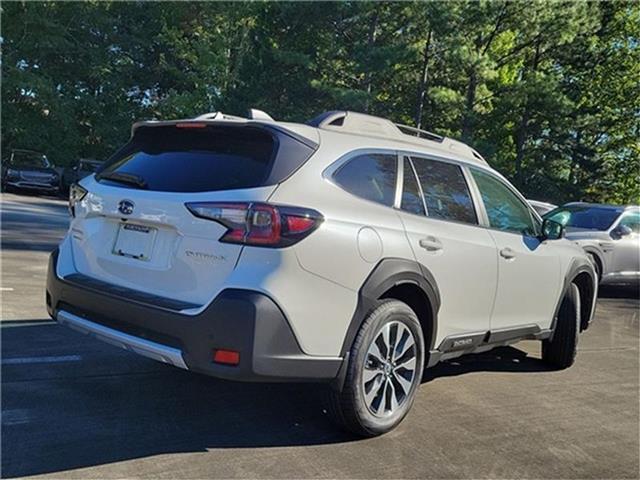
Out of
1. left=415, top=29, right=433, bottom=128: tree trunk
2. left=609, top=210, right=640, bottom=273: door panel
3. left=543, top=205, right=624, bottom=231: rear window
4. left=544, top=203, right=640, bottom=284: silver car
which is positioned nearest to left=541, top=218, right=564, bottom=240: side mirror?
left=544, top=203, right=640, bottom=284: silver car

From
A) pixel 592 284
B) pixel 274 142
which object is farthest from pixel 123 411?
pixel 592 284

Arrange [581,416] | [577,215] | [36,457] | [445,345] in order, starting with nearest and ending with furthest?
[36,457], [445,345], [581,416], [577,215]

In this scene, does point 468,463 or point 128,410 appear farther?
point 128,410

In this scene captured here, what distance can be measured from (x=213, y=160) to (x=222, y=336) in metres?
1.03

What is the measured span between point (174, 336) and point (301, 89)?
24097 millimetres

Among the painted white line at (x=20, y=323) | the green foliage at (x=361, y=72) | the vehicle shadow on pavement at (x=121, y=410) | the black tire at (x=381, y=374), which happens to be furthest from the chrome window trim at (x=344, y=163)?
the green foliage at (x=361, y=72)

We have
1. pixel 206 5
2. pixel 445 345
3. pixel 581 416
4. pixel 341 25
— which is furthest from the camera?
pixel 206 5

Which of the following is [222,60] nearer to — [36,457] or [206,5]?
[206,5]

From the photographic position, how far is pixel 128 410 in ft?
12.4

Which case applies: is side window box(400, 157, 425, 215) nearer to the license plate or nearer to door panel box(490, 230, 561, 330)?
door panel box(490, 230, 561, 330)

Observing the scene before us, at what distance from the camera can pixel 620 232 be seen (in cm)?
1065

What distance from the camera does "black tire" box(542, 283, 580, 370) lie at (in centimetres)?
561

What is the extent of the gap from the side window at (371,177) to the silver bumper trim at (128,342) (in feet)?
4.41

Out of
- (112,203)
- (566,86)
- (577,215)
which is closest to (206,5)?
(566,86)
